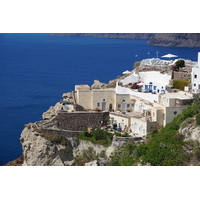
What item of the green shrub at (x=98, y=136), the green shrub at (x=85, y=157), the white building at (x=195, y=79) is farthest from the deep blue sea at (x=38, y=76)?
the white building at (x=195, y=79)

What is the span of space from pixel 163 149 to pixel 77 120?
941 centimetres

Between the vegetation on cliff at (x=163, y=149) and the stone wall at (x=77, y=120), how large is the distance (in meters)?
4.71

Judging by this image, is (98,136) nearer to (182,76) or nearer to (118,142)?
(118,142)

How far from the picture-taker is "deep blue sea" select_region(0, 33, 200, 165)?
51525 millimetres

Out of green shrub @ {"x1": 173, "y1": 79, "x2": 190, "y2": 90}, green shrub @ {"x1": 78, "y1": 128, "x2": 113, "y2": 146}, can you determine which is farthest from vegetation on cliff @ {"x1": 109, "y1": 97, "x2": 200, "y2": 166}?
green shrub @ {"x1": 173, "y1": 79, "x2": 190, "y2": 90}

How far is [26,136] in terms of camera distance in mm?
37031

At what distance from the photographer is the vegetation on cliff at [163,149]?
28.5m

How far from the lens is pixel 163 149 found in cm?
2955

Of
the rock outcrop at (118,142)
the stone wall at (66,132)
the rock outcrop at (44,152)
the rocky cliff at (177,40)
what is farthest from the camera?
the rocky cliff at (177,40)

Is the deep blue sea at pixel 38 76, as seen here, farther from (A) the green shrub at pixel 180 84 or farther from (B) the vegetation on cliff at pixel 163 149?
(A) the green shrub at pixel 180 84

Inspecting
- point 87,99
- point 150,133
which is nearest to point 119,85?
point 87,99

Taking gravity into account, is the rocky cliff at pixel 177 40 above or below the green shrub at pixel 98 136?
above

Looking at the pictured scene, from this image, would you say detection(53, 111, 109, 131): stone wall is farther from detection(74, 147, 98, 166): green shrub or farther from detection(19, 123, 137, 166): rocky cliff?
detection(74, 147, 98, 166): green shrub

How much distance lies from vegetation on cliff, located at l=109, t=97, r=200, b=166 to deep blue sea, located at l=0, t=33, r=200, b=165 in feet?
45.9
